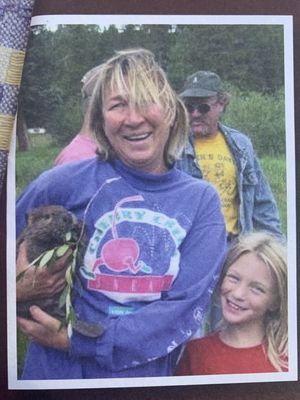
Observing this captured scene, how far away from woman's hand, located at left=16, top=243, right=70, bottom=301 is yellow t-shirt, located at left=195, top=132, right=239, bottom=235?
0.10m

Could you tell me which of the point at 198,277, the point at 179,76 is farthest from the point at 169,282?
the point at 179,76

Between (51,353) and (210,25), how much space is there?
0.22 m

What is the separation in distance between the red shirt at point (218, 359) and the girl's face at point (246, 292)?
2cm

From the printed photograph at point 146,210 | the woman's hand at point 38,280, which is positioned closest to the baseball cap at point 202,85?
the printed photograph at point 146,210

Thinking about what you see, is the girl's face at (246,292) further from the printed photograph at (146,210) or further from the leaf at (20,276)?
the leaf at (20,276)

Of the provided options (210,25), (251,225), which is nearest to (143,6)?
(210,25)

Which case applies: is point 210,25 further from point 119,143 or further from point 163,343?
point 163,343

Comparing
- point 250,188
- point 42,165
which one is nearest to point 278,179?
point 250,188

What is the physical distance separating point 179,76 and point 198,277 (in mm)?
119

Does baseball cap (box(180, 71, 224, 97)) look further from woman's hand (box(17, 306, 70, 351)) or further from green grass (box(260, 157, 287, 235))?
woman's hand (box(17, 306, 70, 351))

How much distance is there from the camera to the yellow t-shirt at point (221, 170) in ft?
1.31

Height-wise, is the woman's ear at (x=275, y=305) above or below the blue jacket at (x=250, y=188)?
below

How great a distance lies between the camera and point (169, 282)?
393 mm

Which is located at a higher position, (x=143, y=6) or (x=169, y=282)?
(x=143, y=6)
